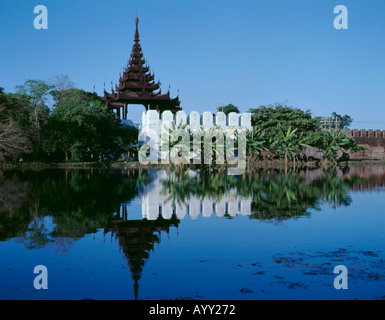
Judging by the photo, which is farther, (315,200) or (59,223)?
(315,200)

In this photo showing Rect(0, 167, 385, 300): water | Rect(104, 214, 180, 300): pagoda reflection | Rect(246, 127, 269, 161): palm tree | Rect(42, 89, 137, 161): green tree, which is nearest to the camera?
Rect(0, 167, 385, 300): water

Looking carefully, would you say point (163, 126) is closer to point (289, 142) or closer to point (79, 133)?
point (79, 133)

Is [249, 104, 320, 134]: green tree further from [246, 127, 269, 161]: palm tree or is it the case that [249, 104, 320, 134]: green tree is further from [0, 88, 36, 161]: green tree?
[0, 88, 36, 161]: green tree

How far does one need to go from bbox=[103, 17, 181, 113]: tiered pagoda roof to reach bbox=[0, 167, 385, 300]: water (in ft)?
78.2

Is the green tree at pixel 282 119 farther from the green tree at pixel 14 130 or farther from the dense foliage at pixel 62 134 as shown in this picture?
the green tree at pixel 14 130

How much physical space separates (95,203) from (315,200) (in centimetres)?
526

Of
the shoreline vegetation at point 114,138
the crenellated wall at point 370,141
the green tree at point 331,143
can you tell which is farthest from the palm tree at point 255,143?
the crenellated wall at point 370,141

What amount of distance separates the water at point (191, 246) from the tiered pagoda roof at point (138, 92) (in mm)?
23821

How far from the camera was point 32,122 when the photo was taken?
29.6m

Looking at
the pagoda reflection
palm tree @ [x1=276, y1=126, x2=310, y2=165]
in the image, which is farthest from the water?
palm tree @ [x1=276, y1=126, x2=310, y2=165]

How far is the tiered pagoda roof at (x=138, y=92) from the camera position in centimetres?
3522

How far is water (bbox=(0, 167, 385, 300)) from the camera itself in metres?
4.49
